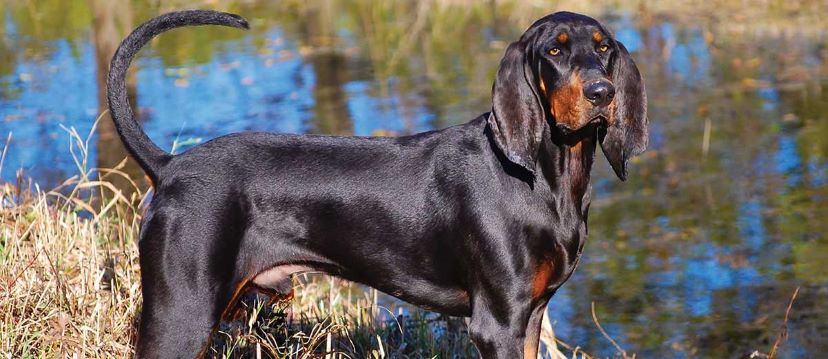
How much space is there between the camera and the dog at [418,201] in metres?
4.27

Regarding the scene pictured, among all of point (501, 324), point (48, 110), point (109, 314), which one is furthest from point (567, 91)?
point (48, 110)

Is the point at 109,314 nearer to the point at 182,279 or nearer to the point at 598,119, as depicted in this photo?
the point at 182,279

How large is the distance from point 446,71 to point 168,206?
32.5 feet

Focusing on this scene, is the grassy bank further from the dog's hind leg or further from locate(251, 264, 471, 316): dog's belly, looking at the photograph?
the dog's hind leg

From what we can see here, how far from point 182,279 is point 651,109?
27.0 feet

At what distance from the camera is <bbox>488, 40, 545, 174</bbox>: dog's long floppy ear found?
14.1ft

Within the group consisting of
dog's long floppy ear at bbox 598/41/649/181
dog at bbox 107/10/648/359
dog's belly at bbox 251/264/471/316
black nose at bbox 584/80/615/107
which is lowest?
dog's belly at bbox 251/264/471/316

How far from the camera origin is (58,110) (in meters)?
12.3

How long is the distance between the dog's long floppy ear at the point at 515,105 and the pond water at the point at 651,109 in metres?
2.60

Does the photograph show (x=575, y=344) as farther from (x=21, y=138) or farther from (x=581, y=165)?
(x=21, y=138)

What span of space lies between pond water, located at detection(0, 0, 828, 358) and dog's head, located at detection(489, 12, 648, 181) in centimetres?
264

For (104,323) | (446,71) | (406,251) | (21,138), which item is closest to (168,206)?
(406,251)

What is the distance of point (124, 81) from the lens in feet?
15.2

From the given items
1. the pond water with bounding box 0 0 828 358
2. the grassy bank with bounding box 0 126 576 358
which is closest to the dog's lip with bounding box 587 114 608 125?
the grassy bank with bounding box 0 126 576 358
